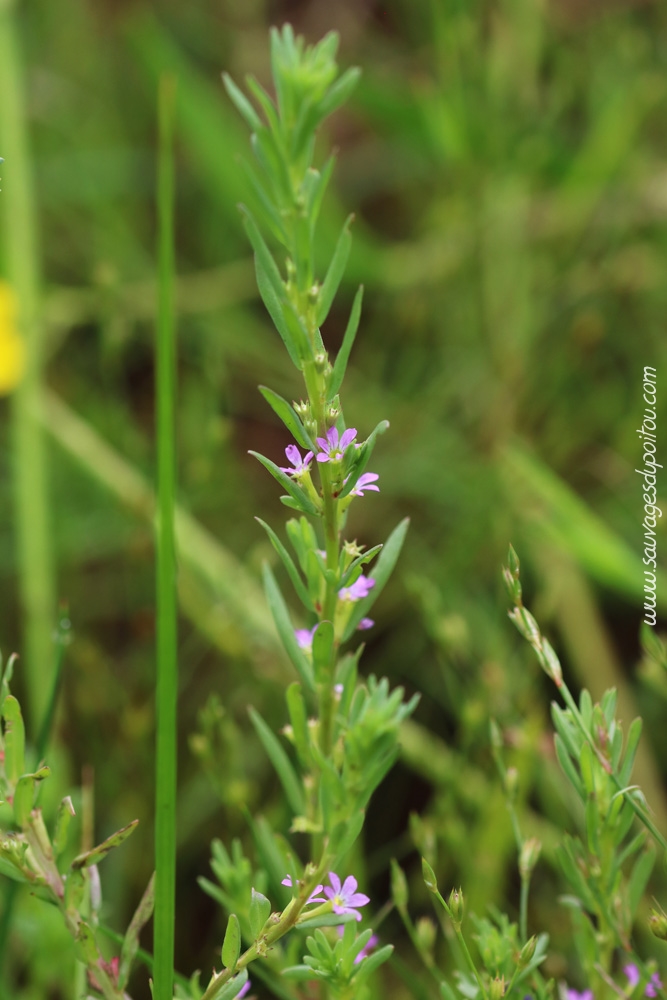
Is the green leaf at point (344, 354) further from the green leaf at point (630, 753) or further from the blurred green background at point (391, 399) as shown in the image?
the blurred green background at point (391, 399)

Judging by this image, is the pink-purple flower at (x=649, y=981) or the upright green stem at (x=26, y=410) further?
the upright green stem at (x=26, y=410)

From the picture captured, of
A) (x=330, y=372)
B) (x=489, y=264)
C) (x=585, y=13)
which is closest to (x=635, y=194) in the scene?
(x=489, y=264)

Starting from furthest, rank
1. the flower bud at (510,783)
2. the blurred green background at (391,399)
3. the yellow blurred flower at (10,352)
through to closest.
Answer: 1. the yellow blurred flower at (10,352)
2. the blurred green background at (391,399)
3. the flower bud at (510,783)

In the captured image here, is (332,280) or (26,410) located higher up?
(332,280)

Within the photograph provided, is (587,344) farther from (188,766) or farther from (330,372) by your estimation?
(330,372)

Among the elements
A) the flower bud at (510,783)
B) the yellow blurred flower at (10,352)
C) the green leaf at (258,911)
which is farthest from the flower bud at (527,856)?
the yellow blurred flower at (10,352)

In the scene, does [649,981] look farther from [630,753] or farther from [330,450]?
[330,450]

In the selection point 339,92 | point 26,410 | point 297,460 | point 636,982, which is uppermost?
point 339,92

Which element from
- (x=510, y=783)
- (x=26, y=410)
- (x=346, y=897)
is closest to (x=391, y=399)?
(x=26, y=410)
